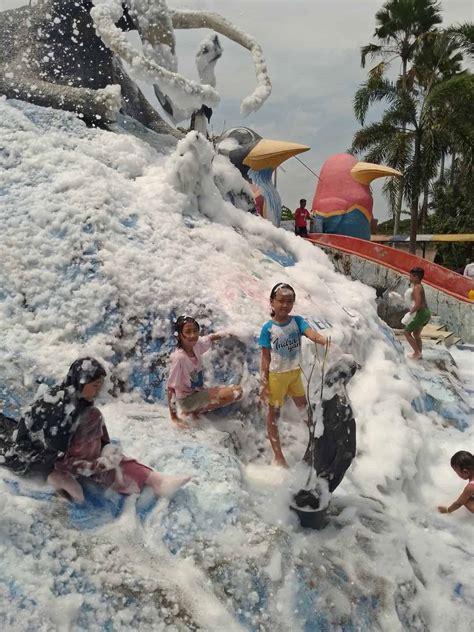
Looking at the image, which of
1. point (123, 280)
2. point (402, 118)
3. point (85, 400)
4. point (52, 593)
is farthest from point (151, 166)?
point (402, 118)

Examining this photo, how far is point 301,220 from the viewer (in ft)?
38.1

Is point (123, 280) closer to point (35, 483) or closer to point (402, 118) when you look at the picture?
point (35, 483)

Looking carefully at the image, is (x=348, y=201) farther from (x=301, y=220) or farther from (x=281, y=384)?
(x=281, y=384)

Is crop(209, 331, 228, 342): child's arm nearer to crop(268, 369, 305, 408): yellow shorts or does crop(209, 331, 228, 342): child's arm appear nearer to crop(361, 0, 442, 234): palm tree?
crop(268, 369, 305, 408): yellow shorts

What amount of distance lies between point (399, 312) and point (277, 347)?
628 centimetres

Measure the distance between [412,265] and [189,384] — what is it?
24.8 feet

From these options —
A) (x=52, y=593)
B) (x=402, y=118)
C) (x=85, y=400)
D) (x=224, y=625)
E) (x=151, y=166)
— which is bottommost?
(x=224, y=625)

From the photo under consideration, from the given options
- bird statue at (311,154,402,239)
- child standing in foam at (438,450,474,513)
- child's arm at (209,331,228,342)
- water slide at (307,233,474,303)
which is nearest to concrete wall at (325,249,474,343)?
water slide at (307,233,474,303)

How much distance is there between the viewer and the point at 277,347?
3.19m

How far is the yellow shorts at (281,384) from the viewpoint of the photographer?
324 cm

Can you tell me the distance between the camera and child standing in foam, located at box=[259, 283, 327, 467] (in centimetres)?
316

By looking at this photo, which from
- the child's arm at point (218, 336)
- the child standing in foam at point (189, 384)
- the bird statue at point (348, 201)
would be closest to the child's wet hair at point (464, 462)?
the child standing in foam at point (189, 384)

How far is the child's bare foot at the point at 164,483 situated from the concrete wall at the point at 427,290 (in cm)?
735

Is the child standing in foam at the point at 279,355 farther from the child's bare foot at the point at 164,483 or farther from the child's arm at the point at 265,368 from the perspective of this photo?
the child's bare foot at the point at 164,483
